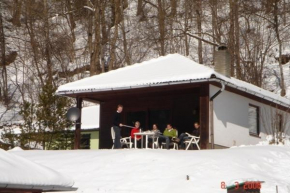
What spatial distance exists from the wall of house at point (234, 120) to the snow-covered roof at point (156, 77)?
57 centimetres

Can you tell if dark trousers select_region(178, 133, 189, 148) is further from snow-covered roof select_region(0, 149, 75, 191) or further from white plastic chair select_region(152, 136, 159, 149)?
snow-covered roof select_region(0, 149, 75, 191)

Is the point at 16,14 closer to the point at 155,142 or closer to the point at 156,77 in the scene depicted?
the point at 156,77

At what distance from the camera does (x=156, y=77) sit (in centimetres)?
2214

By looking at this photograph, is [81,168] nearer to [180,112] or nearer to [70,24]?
[180,112]

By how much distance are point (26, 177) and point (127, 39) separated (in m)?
39.5

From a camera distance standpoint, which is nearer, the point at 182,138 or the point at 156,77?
the point at 182,138

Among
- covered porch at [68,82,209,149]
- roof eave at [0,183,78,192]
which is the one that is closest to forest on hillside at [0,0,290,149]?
covered porch at [68,82,209,149]

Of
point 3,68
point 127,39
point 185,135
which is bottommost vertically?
point 185,135

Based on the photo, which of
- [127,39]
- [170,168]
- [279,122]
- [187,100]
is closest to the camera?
[170,168]

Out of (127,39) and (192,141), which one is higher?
(127,39)

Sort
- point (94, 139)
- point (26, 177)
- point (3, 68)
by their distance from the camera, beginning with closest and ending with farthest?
1. point (26, 177)
2. point (94, 139)
3. point (3, 68)

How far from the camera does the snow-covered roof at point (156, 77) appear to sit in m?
21.2

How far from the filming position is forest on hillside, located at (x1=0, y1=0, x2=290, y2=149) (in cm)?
3994

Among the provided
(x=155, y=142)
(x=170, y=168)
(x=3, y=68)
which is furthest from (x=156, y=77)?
(x=3, y=68)
